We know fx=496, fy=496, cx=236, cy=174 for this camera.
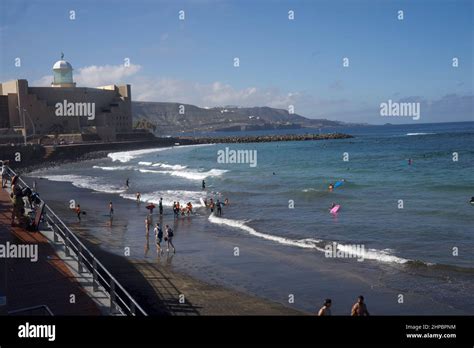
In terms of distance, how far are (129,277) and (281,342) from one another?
27.8ft

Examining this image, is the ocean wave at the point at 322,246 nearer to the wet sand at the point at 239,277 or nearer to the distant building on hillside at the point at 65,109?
the wet sand at the point at 239,277

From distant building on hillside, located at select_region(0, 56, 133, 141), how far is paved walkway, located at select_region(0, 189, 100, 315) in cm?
5856

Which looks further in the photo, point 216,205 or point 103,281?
point 216,205

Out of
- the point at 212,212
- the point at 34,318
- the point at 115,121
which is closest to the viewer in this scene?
the point at 34,318

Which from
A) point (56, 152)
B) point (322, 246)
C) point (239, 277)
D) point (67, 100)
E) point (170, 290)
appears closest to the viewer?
point (170, 290)

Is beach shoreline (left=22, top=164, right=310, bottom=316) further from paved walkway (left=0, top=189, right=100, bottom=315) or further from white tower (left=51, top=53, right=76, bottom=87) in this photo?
white tower (left=51, top=53, right=76, bottom=87)

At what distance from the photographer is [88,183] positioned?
37.9 m

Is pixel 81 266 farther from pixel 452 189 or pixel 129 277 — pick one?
pixel 452 189

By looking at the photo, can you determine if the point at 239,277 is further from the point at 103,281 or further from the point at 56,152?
the point at 56,152

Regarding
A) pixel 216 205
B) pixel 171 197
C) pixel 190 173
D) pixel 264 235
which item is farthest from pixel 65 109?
pixel 264 235

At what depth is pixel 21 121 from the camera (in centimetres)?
6969

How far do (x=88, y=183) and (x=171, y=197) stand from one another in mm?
11324

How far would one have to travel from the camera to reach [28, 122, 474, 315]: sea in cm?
1168

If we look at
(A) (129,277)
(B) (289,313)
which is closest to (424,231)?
(B) (289,313)
